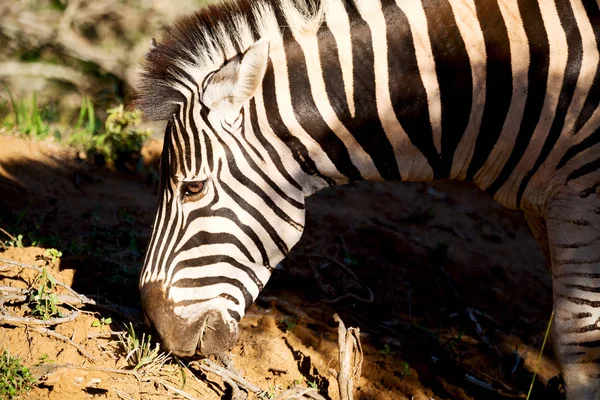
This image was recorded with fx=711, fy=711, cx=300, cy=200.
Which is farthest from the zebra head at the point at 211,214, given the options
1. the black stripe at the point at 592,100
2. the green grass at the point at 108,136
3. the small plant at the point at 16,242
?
the green grass at the point at 108,136

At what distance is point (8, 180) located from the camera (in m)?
5.88

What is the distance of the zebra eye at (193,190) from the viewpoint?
11.8 feet

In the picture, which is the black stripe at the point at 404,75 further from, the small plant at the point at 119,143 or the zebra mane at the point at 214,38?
the small plant at the point at 119,143

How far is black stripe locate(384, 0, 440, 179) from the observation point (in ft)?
12.2

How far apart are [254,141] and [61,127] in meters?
5.14

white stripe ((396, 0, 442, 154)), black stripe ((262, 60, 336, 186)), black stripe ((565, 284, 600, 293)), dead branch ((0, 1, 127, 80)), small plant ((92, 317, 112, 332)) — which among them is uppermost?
dead branch ((0, 1, 127, 80))

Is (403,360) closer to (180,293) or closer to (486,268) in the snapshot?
(180,293)

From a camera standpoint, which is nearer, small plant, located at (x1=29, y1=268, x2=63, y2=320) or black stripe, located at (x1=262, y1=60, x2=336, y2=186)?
black stripe, located at (x1=262, y1=60, x2=336, y2=186)

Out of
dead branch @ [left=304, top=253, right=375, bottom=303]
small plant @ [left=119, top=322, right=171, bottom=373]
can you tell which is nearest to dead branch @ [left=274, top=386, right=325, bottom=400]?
small plant @ [left=119, top=322, right=171, bottom=373]

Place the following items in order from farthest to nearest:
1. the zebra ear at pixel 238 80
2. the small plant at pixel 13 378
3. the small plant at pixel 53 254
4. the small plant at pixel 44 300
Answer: the small plant at pixel 53 254 → the small plant at pixel 44 300 → the zebra ear at pixel 238 80 → the small plant at pixel 13 378

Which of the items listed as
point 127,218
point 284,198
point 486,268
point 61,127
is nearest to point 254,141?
point 284,198

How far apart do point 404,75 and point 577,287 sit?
55.7 inches

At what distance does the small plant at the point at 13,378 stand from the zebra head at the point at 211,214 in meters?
0.64

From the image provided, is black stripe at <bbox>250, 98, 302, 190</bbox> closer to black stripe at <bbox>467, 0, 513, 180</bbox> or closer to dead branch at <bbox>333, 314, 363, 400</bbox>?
dead branch at <bbox>333, 314, 363, 400</bbox>
